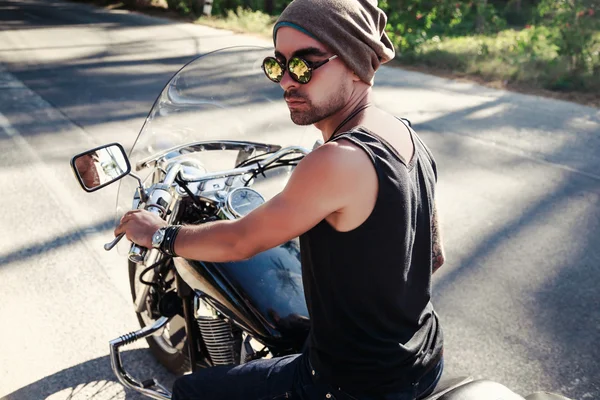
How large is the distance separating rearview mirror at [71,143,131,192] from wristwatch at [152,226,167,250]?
35 centimetres

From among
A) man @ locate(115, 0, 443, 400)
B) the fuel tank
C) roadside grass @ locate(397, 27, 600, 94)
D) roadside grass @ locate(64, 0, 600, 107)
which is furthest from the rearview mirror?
roadside grass @ locate(397, 27, 600, 94)

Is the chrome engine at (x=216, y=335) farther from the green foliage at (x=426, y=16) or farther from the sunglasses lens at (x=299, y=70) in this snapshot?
the green foliage at (x=426, y=16)

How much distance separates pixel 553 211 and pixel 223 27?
13168mm

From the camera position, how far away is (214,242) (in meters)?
1.69

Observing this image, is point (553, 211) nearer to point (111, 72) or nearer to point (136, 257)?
point (136, 257)

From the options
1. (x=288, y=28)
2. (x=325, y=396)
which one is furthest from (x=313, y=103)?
(x=325, y=396)

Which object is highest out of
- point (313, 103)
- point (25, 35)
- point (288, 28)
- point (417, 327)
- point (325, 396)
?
point (288, 28)

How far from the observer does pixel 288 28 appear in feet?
5.59

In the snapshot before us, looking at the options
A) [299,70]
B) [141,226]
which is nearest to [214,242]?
[141,226]

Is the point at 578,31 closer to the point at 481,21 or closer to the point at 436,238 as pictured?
the point at 481,21

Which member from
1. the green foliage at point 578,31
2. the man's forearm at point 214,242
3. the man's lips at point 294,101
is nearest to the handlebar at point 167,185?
the man's forearm at point 214,242

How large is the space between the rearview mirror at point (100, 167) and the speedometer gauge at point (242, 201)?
37cm

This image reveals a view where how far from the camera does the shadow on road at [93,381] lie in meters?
3.05

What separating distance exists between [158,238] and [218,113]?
904 millimetres
